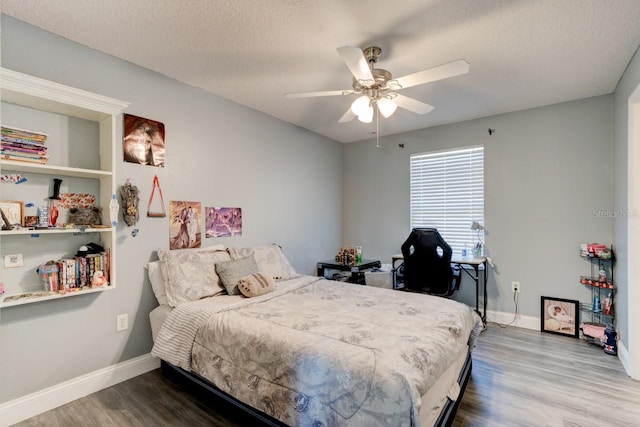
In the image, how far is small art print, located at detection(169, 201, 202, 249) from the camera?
277 centimetres

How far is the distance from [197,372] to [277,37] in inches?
91.5

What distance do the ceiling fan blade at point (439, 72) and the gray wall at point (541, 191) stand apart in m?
2.27

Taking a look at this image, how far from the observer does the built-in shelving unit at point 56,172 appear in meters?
1.85

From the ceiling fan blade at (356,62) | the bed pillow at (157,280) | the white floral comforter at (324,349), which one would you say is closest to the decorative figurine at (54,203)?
the bed pillow at (157,280)

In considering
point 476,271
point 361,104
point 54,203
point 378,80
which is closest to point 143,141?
point 54,203

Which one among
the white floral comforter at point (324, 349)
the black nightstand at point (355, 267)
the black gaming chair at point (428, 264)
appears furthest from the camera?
the black nightstand at point (355, 267)

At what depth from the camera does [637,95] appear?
232 cm

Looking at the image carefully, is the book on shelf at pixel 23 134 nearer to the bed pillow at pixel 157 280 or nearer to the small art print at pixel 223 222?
the bed pillow at pixel 157 280

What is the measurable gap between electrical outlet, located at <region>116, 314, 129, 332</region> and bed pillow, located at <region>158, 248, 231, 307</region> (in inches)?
15.7

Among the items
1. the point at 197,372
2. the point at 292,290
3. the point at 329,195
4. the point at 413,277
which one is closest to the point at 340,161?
the point at 329,195

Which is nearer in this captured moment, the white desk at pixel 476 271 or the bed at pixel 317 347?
the bed at pixel 317 347

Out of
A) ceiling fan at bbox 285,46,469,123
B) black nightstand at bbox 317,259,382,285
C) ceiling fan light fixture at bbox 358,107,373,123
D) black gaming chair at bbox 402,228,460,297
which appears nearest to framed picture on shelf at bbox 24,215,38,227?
ceiling fan at bbox 285,46,469,123

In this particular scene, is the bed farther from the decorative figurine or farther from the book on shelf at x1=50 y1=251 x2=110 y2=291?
the decorative figurine

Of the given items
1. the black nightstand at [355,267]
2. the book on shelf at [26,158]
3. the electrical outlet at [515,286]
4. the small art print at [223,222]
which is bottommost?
the electrical outlet at [515,286]
